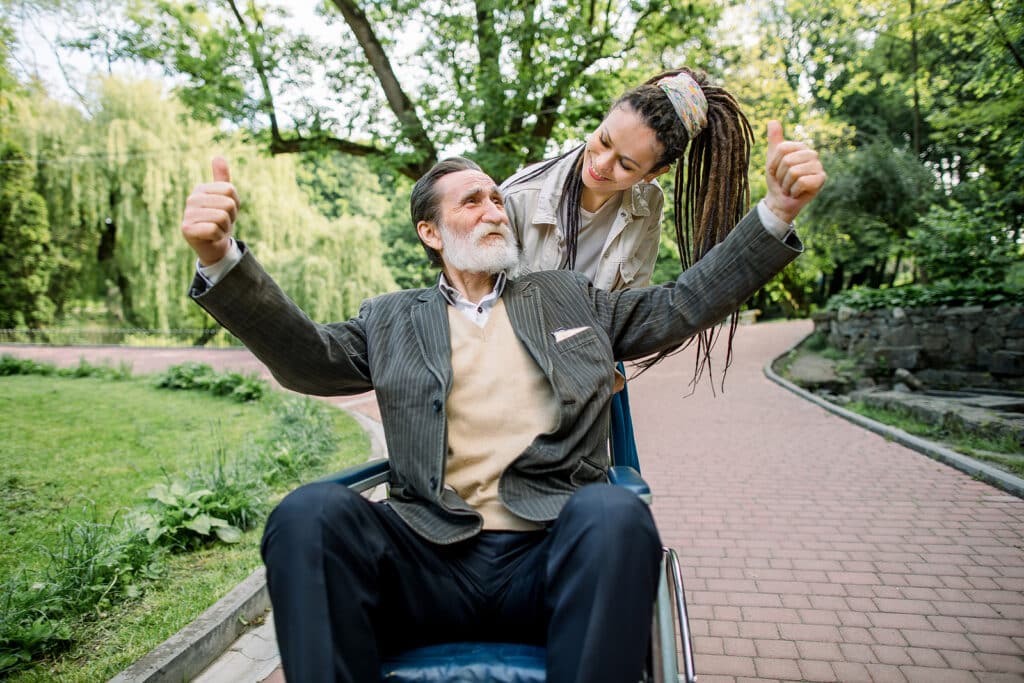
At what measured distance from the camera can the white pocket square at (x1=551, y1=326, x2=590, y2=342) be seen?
1.80m

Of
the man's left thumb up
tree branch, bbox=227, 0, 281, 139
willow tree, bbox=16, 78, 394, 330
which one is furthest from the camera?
willow tree, bbox=16, 78, 394, 330

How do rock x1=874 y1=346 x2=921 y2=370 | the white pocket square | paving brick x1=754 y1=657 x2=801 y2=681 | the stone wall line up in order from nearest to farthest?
the white pocket square < paving brick x1=754 y1=657 x2=801 y2=681 < the stone wall < rock x1=874 y1=346 x2=921 y2=370

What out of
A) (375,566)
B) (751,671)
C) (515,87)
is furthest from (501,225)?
(515,87)

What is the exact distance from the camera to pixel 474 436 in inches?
66.6

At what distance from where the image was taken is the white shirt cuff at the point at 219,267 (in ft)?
4.69

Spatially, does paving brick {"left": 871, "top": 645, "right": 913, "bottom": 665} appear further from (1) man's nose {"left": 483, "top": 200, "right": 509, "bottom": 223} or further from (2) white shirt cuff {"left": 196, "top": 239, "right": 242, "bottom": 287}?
(2) white shirt cuff {"left": 196, "top": 239, "right": 242, "bottom": 287}

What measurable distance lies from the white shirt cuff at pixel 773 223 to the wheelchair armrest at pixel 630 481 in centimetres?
67

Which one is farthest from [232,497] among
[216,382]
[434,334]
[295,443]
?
[216,382]

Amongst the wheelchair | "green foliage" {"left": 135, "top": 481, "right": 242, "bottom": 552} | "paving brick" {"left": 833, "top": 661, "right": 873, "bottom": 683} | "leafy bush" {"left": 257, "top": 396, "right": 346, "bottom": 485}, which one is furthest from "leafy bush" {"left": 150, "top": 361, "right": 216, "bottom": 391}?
the wheelchair

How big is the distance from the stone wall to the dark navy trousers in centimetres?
809

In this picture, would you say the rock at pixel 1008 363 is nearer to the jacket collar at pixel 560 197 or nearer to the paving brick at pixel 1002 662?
the paving brick at pixel 1002 662

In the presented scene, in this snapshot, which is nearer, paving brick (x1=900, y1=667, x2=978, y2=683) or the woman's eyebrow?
the woman's eyebrow

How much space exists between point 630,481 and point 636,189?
3.70ft

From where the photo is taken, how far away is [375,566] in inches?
54.0
